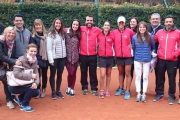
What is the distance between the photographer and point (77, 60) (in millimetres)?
5922

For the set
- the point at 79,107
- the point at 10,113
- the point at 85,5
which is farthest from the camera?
the point at 85,5

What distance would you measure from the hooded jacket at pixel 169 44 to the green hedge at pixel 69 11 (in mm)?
5194

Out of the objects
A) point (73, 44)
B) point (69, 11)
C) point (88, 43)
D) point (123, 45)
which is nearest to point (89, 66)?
point (88, 43)

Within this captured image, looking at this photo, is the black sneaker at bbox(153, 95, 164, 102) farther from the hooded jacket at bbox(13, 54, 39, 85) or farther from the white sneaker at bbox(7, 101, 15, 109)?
the white sneaker at bbox(7, 101, 15, 109)

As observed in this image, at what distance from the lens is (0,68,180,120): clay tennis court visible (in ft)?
15.2

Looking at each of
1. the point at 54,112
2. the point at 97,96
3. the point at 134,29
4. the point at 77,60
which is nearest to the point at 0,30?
the point at 77,60

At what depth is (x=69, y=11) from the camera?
10305 millimetres

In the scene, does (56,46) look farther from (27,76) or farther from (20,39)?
(27,76)

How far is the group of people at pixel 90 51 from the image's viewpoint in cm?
498

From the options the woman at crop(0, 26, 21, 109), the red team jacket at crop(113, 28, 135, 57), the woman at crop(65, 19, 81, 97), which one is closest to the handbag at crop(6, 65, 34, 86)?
the woman at crop(0, 26, 21, 109)

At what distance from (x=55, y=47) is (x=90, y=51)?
Result: 90 centimetres

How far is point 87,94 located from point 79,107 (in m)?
0.97

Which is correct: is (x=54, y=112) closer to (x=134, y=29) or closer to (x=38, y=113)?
(x=38, y=113)

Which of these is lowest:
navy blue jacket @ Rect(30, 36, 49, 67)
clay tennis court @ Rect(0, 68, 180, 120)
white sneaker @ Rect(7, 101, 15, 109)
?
clay tennis court @ Rect(0, 68, 180, 120)
